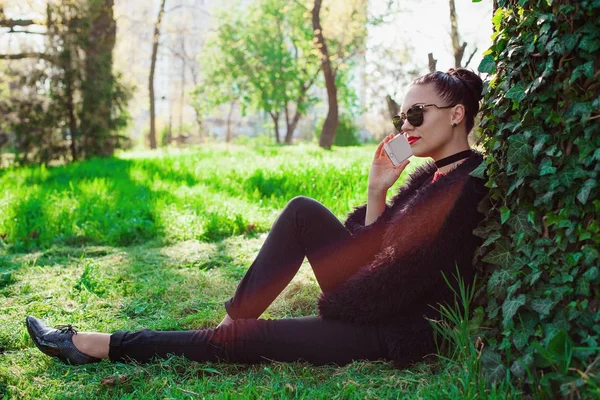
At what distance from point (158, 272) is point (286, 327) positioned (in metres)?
2.29

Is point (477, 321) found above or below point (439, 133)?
below

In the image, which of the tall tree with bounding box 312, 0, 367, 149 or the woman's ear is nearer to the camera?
the woman's ear

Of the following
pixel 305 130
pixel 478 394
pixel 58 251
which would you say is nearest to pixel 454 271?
pixel 478 394

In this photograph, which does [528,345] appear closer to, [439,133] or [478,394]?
[478,394]

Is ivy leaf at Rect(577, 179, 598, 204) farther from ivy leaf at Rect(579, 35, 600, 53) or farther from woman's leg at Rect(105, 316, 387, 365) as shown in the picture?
woman's leg at Rect(105, 316, 387, 365)

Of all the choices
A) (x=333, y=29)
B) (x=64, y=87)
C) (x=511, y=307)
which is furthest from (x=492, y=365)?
(x=333, y=29)

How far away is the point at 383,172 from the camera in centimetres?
304

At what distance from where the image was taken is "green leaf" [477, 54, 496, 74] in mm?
2336

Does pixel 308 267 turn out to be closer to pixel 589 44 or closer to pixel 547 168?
pixel 547 168

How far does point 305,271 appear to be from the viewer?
4445mm

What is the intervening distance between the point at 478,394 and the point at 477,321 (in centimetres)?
36

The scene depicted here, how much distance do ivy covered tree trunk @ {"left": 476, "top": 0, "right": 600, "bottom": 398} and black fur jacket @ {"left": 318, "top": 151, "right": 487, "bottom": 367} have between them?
123mm

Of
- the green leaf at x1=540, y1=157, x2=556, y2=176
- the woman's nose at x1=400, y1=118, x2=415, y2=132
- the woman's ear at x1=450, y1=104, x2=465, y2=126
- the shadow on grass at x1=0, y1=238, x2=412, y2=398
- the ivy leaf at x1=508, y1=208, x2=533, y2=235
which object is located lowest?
the shadow on grass at x1=0, y1=238, x2=412, y2=398

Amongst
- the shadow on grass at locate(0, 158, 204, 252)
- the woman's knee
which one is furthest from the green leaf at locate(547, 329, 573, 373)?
the shadow on grass at locate(0, 158, 204, 252)
